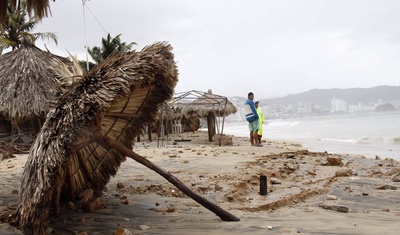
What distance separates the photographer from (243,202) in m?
4.41

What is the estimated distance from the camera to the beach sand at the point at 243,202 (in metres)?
3.36

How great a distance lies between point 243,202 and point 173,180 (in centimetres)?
143

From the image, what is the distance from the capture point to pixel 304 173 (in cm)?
644

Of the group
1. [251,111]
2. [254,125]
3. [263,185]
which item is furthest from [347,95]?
[263,185]

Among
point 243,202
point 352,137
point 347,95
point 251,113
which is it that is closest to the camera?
point 243,202

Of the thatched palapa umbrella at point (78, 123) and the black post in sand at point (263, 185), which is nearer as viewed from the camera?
the thatched palapa umbrella at point (78, 123)

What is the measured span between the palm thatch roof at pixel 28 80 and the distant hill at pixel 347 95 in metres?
93.7

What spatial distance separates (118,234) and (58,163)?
0.84 meters

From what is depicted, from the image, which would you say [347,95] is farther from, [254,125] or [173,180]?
[173,180]

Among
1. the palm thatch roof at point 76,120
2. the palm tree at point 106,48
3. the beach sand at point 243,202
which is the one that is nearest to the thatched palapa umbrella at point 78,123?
the palm thatch roof at point 76,120

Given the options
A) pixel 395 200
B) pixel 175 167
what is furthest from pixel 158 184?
pixel 395 200

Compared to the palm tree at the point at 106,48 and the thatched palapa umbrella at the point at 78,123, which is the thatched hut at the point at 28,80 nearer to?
the thatched palapa umbrella at the point at 78,123

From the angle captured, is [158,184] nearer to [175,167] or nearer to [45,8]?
[175,167]

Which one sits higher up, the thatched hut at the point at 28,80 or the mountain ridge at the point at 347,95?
the mountain ridge at the point at 347,95
